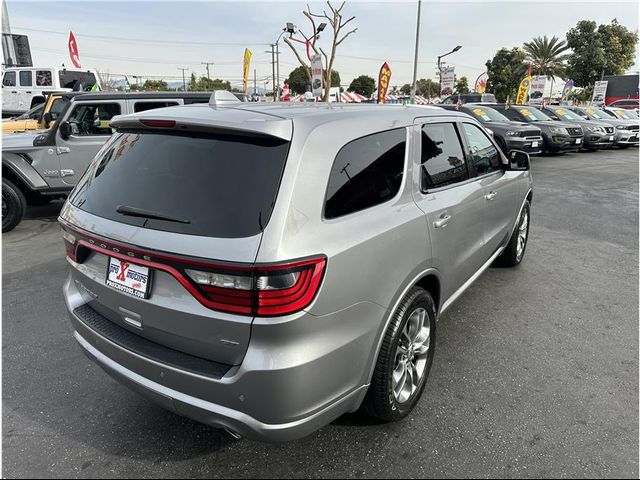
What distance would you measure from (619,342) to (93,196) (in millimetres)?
3803

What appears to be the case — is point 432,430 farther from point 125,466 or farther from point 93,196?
point 93,196

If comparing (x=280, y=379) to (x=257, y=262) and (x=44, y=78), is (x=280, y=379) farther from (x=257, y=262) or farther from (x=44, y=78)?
(x=44, y=78)

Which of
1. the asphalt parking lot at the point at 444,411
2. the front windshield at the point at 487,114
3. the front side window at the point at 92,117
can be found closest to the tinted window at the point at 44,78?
the front side window at the point at 92,117

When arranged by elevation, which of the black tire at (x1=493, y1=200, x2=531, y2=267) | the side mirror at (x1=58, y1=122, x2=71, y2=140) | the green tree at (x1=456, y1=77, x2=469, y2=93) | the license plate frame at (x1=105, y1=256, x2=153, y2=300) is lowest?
the black tire at (x1=493, y1=200, x2=531, y2=267)

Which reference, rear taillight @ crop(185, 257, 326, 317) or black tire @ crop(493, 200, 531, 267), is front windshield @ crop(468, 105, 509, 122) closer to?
black tire @ crop(493, 200, 531, 267)

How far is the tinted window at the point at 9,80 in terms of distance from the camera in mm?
18438

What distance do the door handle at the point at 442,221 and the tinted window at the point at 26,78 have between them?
20971 millimetres

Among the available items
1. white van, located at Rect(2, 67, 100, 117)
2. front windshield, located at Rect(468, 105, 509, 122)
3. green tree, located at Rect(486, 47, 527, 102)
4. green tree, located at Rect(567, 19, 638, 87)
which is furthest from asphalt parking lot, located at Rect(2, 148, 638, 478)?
green tree, located at Rect(486, 47, 527, 102)

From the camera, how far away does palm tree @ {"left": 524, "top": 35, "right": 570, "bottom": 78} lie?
48.4 metres

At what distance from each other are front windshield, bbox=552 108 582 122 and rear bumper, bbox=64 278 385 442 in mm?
17827

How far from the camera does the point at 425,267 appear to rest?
8.05 feet

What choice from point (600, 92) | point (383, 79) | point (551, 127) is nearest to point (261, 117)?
point (551, 127)

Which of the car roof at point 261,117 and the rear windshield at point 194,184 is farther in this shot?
the car roof at point 261,117

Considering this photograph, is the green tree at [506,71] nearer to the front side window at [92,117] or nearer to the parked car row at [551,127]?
the parked car row at [551,127]
